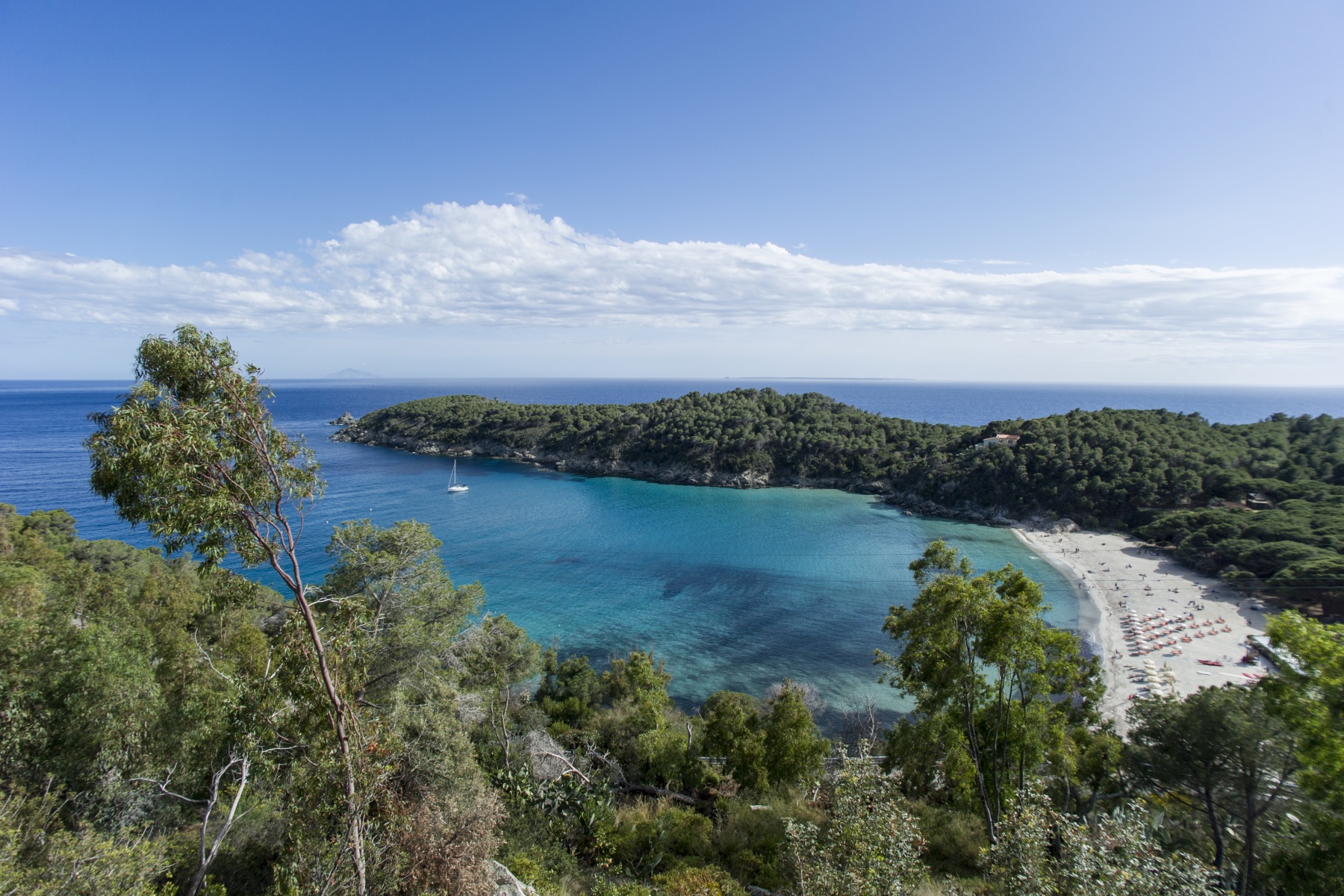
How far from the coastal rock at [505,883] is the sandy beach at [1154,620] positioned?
1973 cm

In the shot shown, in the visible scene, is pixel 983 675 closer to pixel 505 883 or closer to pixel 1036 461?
pixel 505 883

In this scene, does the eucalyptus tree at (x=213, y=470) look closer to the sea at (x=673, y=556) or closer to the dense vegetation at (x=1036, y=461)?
the sea at (x=673, y=556)

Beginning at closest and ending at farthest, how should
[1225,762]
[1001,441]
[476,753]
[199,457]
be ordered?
[199,457] < [1225,762] < [476,753] < [1001,441]

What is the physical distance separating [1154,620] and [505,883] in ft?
125

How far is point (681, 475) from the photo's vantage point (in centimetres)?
7062

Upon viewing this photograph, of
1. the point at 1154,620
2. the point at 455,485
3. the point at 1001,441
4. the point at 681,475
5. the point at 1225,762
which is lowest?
the point at 1154,620

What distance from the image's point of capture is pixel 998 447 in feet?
192

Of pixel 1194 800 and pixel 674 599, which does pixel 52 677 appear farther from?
pixel 674 599

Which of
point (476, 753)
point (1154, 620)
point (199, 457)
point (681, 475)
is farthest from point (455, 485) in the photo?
point (1154, 620)

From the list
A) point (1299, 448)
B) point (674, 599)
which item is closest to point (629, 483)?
point (674, 599)

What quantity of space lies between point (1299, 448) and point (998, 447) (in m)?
26.4

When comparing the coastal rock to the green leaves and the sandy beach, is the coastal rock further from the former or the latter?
the sandy beach

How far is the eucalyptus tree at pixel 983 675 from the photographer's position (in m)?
11.8

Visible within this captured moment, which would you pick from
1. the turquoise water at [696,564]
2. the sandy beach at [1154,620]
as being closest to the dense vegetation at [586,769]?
the sandy beach at [1154,620]
